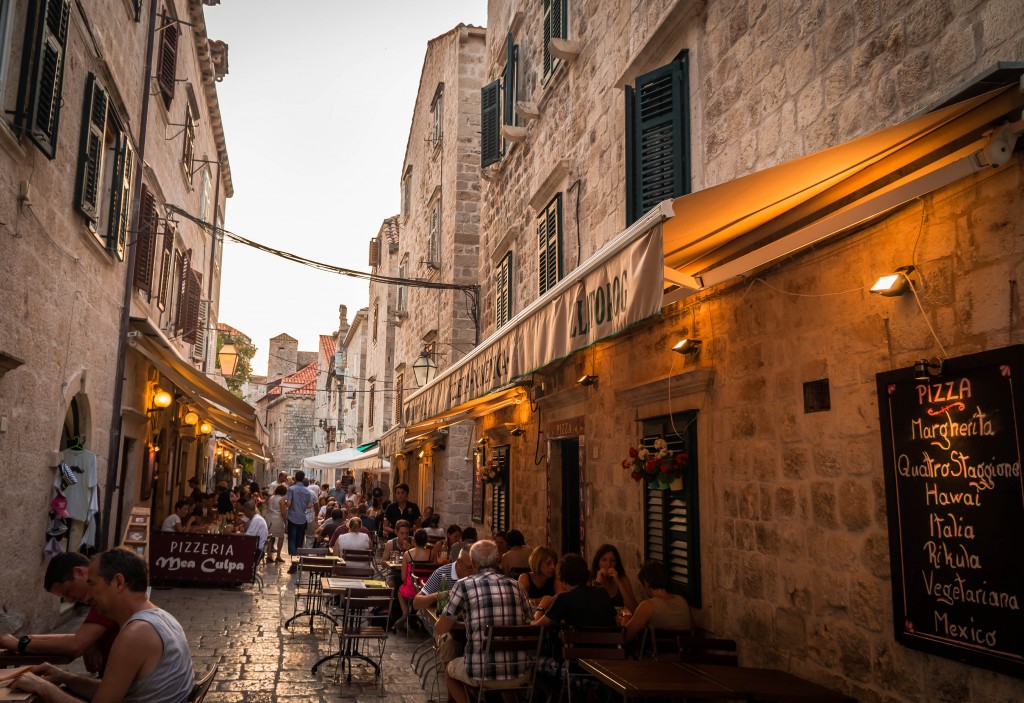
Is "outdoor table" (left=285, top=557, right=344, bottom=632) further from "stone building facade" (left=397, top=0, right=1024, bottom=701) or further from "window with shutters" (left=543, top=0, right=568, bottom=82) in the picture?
"window with shutters" (left=543, top=0, right=568, bottom=82)

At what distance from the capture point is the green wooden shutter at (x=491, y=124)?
14.0 m

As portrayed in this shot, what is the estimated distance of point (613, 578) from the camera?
6930 millimetres

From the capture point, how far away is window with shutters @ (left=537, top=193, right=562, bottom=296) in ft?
34.3

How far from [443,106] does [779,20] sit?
1551cm

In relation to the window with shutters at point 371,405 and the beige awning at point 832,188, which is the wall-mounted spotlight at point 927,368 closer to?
the beige awning at point 832,188

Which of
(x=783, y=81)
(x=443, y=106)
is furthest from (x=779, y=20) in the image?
(x=443, y=106)

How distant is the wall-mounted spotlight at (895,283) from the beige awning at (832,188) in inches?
12.9

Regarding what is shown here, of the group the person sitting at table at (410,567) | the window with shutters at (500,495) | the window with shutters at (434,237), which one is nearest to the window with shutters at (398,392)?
the window with shutters at (434,237)

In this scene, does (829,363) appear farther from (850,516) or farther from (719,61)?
(719,61)

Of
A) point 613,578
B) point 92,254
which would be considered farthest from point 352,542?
point 613,578

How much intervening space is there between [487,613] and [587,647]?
81cm

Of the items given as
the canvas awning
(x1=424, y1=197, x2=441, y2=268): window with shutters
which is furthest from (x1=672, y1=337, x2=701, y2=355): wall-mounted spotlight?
(x1=424, y1=197, x2=441, y2=268): window with shutters

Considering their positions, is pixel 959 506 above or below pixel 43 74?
below

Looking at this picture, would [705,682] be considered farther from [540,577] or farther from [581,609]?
[540,577]
